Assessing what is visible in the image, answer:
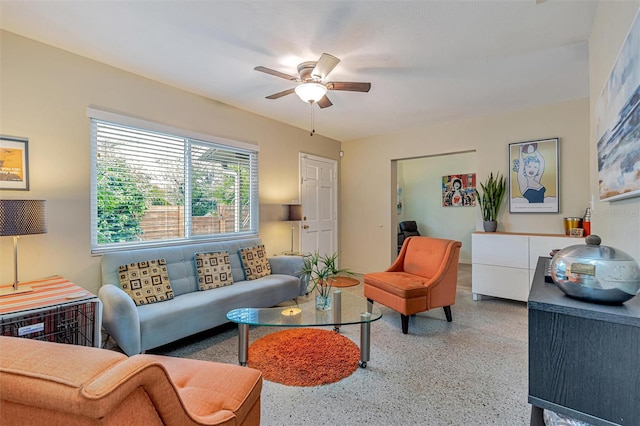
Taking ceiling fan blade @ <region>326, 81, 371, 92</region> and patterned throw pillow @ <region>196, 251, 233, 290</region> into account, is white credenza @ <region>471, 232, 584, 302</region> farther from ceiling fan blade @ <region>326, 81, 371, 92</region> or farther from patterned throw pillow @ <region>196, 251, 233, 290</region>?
patterned throw pillow @ <region>196, 251, 233, 290</region>

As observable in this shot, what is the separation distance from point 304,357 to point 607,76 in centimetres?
280

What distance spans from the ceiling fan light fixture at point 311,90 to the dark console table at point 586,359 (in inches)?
86.6

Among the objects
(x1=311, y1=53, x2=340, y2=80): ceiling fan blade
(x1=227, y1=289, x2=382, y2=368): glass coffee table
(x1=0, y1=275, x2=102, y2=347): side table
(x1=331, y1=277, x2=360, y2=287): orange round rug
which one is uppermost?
(x1=311, y1=53, x2=340, y2=80): ceiling fan blade

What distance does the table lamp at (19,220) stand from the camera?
1.94 m

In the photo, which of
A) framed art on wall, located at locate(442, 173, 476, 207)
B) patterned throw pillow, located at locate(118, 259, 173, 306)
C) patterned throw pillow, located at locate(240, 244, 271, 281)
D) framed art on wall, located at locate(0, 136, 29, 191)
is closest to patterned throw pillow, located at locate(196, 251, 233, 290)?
patterned throw pillow, located at locate(240, 244, 271, 281)

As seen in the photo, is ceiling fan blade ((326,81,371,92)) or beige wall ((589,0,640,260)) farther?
ceiling fan blade ((326,81,371,92))

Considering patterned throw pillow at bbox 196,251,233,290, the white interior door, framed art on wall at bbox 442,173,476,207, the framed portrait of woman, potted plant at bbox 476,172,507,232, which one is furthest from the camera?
framed art on wall at bbox 442,173,476,207

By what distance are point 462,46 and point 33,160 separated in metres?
3.62

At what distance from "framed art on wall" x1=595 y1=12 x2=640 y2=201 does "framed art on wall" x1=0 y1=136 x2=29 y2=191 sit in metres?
3.73

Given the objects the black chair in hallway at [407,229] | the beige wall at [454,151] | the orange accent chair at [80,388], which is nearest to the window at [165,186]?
the beige wall at [454,151]

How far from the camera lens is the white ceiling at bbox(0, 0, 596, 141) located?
2012 mm

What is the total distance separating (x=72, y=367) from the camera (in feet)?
2.34

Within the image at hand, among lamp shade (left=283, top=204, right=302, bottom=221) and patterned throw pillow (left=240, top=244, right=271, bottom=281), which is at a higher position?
lamp shade (left=283, top=204, right=302, bottom=221)

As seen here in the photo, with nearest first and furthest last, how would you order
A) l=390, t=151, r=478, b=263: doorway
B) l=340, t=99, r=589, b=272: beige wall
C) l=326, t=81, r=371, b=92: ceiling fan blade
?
l=326, t=81, r=371, b=92: ceiling fan blade < l=340, t=99, r=589, b=272: beige wall < l=390, t=151, r=478, b=263: doorway
